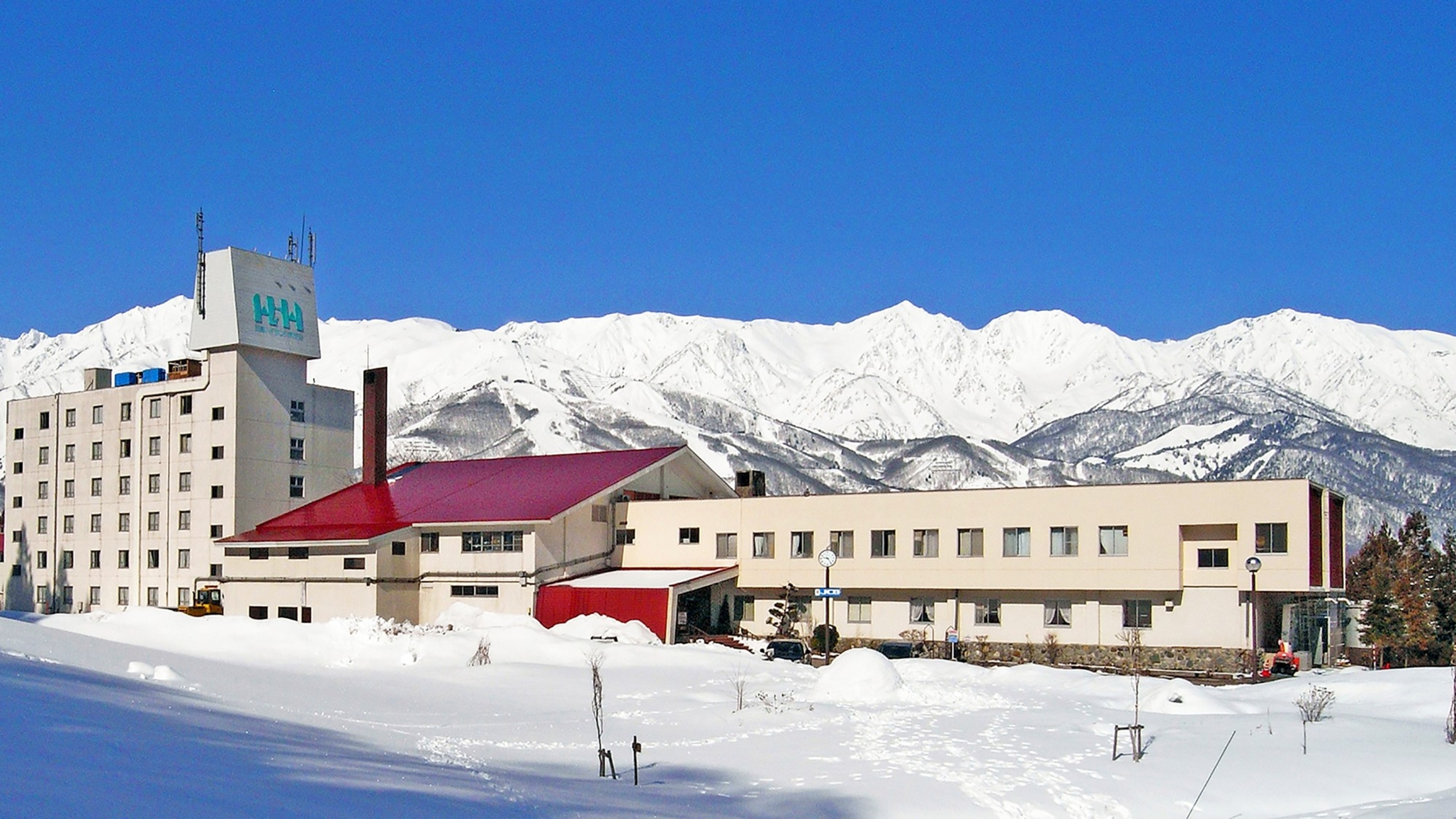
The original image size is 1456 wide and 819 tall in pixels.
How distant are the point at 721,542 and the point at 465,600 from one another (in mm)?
11122

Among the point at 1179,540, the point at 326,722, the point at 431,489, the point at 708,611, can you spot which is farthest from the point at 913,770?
the point at 431,489

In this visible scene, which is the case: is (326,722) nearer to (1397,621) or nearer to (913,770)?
(913,770)

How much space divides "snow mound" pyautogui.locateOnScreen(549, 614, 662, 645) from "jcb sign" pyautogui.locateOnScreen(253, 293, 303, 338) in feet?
110

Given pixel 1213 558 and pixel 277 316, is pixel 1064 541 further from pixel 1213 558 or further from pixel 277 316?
pixel 277 316

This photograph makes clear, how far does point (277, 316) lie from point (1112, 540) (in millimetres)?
49939

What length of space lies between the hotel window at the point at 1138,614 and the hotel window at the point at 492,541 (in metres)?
24.2

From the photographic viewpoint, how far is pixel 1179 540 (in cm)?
5169

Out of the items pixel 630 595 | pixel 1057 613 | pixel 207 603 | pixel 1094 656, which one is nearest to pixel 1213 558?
pixel 1094 656

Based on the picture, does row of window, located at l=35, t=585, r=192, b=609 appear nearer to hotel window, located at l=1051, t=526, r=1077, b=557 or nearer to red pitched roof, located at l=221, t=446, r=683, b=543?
red pitched roof, located at l=221, t=446, r=683, b=543

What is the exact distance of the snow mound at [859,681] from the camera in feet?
112

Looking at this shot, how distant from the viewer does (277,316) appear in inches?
3211

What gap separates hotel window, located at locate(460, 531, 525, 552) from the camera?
60.1 metres

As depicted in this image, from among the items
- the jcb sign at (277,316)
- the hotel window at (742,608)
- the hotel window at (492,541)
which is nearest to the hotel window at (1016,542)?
the hotel window at (742,608)

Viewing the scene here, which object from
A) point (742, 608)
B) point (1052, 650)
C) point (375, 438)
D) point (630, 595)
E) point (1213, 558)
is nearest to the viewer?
point (1213, 558)
